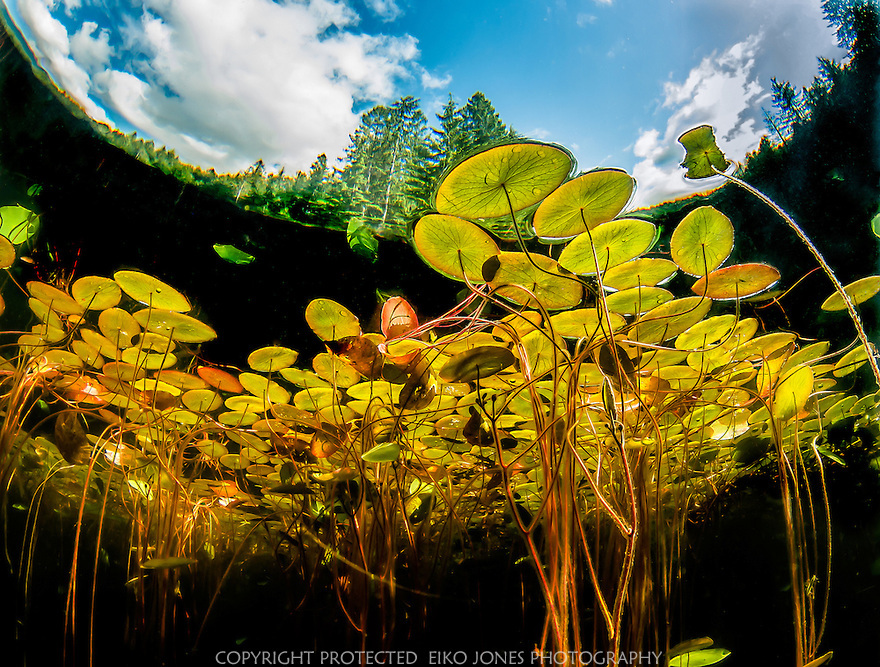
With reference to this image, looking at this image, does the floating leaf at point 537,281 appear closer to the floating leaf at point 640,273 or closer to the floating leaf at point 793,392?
the floating leaf at point 640,273

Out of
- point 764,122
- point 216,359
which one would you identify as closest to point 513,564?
point 216,359

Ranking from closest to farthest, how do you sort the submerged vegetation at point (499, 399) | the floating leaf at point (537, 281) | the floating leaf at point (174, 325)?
the submerged vegetation at point (499, 399) → the floating leaf at point (537, 281) → the floating leaf at point (174, 325)

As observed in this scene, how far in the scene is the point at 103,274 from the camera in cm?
95

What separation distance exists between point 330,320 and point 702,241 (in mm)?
859

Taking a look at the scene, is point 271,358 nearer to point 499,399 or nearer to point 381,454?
point 381,454

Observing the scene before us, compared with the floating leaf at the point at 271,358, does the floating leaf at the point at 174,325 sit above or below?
above

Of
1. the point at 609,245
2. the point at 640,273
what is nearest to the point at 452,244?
the point at 609,245

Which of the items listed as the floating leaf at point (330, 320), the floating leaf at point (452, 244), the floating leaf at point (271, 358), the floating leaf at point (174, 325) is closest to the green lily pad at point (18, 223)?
the floating leaf at point (174, 325)

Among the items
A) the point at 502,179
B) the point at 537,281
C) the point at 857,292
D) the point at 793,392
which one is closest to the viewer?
the point at 502,179

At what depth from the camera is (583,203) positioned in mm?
662

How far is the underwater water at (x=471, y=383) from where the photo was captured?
2.35 feet

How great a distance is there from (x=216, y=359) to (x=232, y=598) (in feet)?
5.19

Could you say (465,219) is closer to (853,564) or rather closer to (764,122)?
(764,122)

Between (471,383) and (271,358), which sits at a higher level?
(271,358)
